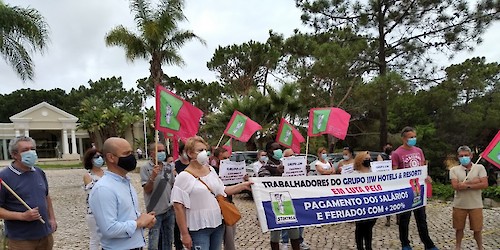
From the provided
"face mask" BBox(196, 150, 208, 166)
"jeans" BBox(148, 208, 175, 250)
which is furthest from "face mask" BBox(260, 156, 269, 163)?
"face mask" BBox(196, 150, 208, 166)

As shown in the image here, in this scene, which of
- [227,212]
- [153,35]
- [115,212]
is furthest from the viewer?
[153,35]

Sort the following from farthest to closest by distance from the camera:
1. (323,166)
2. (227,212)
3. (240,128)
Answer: (240,128) → (323,166) → (227,212)

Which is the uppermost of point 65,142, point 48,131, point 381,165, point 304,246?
point 48,131

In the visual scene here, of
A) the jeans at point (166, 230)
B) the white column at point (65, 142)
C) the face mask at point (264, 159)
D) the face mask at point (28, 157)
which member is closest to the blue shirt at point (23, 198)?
the face mask at point (28, 157)

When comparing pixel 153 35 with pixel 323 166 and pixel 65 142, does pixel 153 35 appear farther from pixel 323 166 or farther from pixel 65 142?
pixel 65 142

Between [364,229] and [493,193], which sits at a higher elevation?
[364,229]

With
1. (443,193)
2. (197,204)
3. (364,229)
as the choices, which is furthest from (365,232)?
(443,193)

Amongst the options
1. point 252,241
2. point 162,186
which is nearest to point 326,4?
point 252,241

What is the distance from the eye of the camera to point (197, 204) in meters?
Answer: 3.71

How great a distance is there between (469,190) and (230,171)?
11.3 ft

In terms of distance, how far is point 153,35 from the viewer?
1914 centimetres

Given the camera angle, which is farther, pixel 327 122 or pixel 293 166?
pixel 327 122

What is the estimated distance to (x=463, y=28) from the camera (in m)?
14.4

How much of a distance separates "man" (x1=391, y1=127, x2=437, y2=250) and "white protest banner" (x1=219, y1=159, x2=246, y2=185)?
240 centimetres
